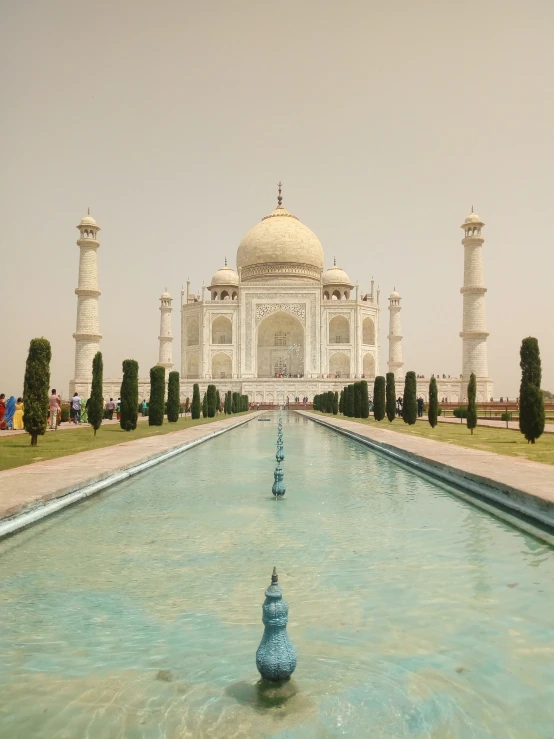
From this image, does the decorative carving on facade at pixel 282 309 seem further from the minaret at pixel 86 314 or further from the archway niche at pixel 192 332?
the minaret at pixel 86 314

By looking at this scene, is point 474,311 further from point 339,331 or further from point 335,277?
point 335,277

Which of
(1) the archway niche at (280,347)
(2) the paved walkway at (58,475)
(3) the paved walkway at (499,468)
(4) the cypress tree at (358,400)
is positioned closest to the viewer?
(2) the paved walkway at (58,475)

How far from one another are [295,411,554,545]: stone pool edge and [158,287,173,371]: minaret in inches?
1396

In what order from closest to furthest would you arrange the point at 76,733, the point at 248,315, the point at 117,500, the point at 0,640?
the point at 76,733 < the point at 0,640 < the point at 117,500 < the point at 248,315

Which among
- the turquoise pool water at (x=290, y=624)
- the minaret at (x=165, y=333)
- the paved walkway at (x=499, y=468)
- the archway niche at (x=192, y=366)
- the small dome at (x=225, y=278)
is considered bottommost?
the turquoise pool water at (x=290, y=624)

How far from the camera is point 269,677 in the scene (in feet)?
6.48

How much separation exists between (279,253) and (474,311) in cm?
1412

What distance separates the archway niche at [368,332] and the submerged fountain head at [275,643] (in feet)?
137

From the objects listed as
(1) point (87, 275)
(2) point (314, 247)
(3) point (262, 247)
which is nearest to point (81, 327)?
(1) point (87, 275)

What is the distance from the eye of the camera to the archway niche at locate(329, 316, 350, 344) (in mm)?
43156

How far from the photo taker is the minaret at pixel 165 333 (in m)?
42.6

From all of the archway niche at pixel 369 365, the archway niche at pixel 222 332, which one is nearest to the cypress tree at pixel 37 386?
the archway niche at pixel 222 332

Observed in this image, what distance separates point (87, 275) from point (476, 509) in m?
31.6

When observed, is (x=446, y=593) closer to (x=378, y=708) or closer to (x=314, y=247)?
(x=378, y=708)
